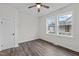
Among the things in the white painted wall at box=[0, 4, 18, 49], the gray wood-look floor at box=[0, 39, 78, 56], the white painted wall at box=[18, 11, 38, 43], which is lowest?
the gray wood-look floor at box=[0, 39, 78, 56]

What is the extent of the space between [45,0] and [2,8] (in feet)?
13.3

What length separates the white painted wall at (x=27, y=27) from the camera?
264 inches

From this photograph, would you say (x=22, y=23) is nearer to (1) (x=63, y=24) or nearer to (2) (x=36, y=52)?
(1) (x=63, y=24)

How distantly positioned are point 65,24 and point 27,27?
3336 millimetres

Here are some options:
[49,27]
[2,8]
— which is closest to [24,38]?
[49,27]

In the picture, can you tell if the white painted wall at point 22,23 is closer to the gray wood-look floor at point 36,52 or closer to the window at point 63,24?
A: the gray wood-look floor at point 36,52

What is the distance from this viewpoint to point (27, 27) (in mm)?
7395

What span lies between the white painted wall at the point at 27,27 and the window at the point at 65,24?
9.29 feet

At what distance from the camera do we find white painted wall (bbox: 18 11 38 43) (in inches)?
264

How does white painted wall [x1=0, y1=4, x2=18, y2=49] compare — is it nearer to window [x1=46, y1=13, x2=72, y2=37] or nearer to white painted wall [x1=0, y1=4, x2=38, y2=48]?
white painted wall [x1=0, y1=4, x2=38, y2=48]

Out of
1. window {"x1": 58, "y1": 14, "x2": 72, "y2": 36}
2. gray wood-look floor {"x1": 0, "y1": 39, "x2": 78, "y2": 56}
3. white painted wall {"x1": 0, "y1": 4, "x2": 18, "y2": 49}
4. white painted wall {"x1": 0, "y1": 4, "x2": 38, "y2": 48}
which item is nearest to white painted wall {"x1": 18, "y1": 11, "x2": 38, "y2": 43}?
white painted wall {"x1": 0, "y1": 4, "x2": 38, "y2": 48}

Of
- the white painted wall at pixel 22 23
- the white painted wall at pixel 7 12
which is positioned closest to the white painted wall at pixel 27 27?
the white painted wall at pixel 22 23

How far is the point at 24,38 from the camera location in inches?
278

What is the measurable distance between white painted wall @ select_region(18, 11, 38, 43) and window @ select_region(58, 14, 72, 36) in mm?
2832
